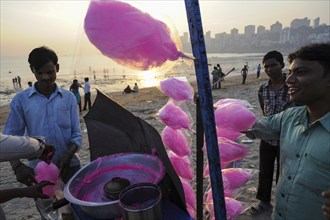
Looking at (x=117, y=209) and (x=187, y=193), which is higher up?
(x=117, y=209)

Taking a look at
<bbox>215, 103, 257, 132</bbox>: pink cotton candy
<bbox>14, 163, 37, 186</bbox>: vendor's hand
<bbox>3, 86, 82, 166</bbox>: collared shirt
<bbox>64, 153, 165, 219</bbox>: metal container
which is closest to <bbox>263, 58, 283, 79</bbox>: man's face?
<bbox>215, 103, 257, 132</bbox>: pink cotton candy

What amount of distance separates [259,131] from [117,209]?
122 centimetres

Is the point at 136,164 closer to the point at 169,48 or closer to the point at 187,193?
the point at 169,48

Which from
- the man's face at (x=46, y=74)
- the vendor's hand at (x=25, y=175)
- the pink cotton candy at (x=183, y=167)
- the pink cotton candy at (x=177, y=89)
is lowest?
Result: the pink cotton candy at (x=183, y=167)

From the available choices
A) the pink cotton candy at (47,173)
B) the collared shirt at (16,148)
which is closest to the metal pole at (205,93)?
the collared shirt at (16,148)

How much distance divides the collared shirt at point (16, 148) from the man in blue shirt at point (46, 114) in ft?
1.94

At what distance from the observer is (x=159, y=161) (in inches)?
56.7

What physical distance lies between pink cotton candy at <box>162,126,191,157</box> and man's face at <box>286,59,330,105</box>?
1044 mm

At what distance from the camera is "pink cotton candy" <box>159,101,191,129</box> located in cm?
212

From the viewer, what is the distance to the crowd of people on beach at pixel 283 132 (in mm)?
1396

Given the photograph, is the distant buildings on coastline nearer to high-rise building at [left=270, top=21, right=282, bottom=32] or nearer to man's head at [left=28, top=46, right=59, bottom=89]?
high-rise building at [left=270, top=21, right=282, bottom=32]

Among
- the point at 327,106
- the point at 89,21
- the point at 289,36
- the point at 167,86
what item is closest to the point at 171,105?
the point at 167,86

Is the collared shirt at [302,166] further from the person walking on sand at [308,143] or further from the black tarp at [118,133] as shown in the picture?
the black tarp at [118,133]

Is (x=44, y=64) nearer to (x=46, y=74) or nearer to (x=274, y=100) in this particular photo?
(x=46, y=74)
